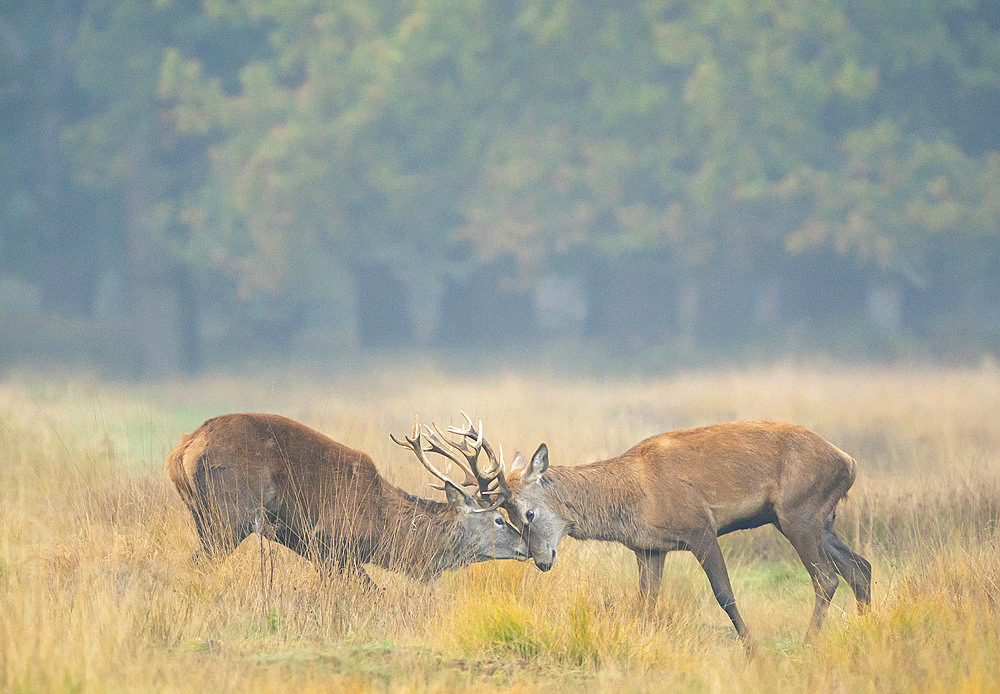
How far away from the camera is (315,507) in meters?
7.99

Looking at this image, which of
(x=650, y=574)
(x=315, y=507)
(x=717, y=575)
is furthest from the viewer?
(x=315, y=507)

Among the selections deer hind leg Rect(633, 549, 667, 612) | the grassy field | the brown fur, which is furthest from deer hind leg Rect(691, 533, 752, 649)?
deer hind leg Rect(633, 549, 667, 612)

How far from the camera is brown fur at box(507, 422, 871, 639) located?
7750 millimetres

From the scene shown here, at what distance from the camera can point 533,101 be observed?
103 ft

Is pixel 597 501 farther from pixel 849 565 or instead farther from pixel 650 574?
pixel 849 565

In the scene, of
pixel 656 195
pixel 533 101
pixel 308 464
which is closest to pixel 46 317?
pixel 533 101

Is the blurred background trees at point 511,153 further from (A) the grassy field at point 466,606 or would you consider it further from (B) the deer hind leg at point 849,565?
(B) the deer hind leg at point 849,565

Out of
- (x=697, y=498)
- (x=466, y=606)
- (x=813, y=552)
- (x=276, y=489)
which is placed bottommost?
(x=466, y=606)

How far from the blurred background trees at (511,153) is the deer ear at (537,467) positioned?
837 inches

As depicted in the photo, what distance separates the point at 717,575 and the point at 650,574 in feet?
1.57

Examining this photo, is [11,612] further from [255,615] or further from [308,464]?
[308,464]

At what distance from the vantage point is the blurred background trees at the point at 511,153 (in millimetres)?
28219

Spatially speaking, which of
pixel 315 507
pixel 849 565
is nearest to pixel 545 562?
pixel 315 507

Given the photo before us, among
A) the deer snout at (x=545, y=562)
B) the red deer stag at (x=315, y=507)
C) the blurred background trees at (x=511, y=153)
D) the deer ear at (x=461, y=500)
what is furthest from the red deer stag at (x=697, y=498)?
the blurred background trees at (x=511, y=153)
